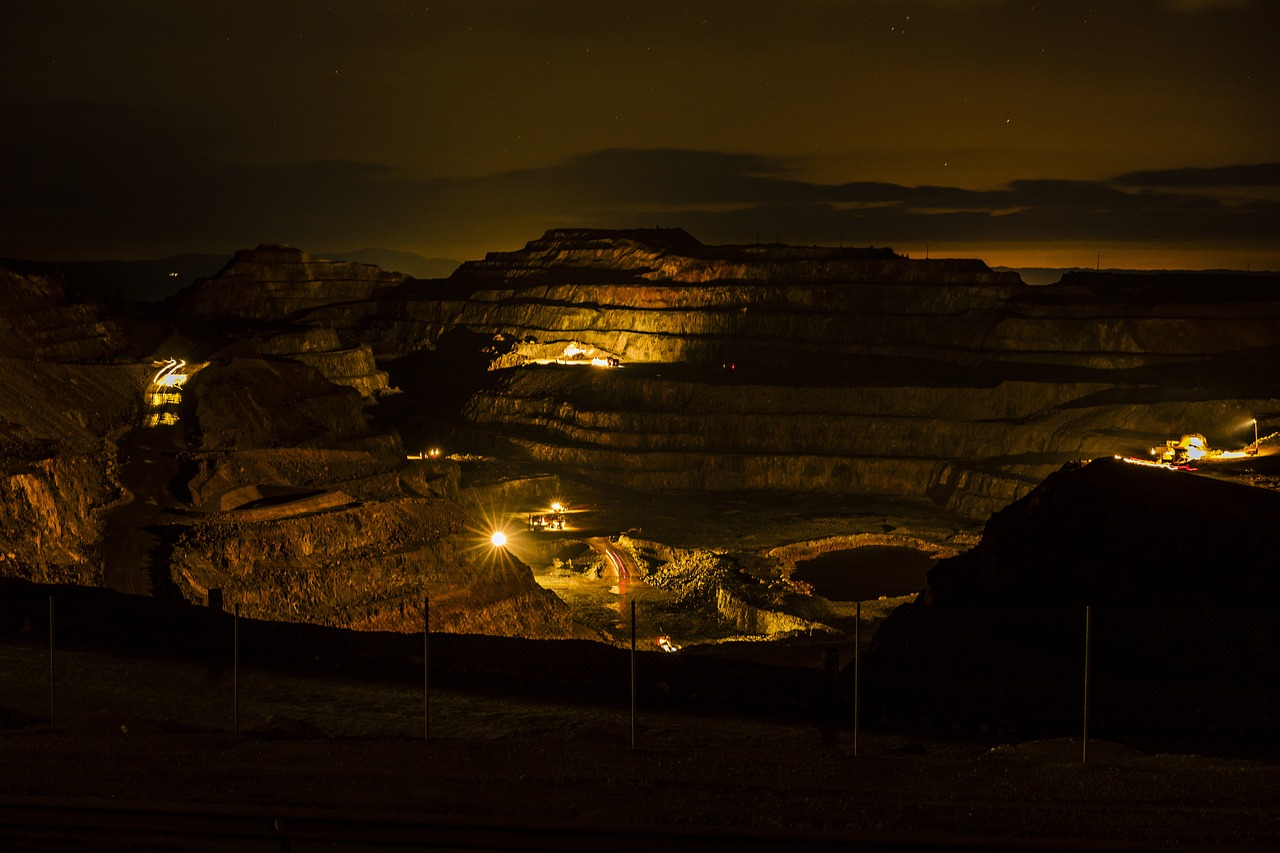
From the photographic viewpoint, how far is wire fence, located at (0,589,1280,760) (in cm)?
2055

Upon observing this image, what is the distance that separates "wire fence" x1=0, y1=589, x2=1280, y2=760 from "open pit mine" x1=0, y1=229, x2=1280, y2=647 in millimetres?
3667

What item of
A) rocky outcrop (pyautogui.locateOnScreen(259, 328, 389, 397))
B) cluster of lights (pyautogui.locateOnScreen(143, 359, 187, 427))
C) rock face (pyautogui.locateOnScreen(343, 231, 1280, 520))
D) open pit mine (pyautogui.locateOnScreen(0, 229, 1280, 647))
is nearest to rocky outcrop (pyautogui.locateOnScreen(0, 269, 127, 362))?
open pit mine (pyautogui.locateOnScreen(0, 229, 1280, 647))

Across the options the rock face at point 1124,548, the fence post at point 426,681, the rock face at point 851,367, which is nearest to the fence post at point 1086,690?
the fence post at point 426,681

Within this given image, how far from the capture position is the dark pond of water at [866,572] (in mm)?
53844

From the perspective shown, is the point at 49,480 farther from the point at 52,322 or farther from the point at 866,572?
the point at 52,322

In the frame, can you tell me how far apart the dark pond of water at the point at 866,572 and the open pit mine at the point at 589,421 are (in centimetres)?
112

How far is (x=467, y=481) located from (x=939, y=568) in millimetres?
47078

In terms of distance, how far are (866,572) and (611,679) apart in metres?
37.3

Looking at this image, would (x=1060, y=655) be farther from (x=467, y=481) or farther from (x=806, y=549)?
(x=467, y=481)

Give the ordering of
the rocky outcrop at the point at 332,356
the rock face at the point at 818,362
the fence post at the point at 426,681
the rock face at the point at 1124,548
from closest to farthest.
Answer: the fence post at the point at 426,681 < the rock face at the point at 1124,548 < the rock face at the point at 818,362 < the rocky outcrop at the point at 332,356

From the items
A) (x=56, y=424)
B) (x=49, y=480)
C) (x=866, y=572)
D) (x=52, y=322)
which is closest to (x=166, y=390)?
(x=52, y=322)

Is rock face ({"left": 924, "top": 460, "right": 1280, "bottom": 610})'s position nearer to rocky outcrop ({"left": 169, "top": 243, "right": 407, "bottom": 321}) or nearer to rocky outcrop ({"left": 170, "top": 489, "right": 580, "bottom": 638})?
rocky outcrop ({"left": 170, "top": 489, "right": 580, "bottom": 638})

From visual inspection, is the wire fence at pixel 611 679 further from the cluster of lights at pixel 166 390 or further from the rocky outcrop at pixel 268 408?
the cluster of lights at pixel 166 390

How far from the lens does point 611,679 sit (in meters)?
23.2
